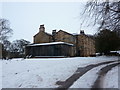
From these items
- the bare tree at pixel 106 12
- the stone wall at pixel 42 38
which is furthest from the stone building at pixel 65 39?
the bare tree at pixel 106 12

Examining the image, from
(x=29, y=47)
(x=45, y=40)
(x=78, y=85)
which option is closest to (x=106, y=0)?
(x=78, y=85)

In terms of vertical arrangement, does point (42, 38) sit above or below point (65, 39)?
above

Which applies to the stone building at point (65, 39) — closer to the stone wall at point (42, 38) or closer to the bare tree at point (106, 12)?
the stone wall at point (42, 38)

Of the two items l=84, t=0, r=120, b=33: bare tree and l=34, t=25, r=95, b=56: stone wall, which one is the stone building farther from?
l=84, t=0, r=120, b=33: bare tree

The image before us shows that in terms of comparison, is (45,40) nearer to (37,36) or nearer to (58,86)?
(37,36)

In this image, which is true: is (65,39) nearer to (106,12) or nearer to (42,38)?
(42,38)

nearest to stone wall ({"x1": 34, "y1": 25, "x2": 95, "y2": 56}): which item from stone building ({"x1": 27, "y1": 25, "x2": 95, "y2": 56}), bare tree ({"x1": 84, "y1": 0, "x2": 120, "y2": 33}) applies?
stone building ({"x1": 27, "y1": 25, "x2": 95, "y2": 56})

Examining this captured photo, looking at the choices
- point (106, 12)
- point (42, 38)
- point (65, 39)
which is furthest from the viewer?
point (65, 39)

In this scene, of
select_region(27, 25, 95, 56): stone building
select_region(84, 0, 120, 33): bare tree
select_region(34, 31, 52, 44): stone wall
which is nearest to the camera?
select_region(84, 0, 120, 33): bare tree

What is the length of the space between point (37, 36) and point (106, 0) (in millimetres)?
47199

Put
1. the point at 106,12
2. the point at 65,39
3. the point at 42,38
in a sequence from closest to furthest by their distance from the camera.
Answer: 1. the point at 106,12
2. the point at 42,38
3. the point at 65,39

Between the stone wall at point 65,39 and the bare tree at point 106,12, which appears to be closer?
the bare tree at point 106,12

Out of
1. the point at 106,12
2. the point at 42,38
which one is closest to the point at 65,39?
the point at 42,38

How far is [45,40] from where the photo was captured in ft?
195
